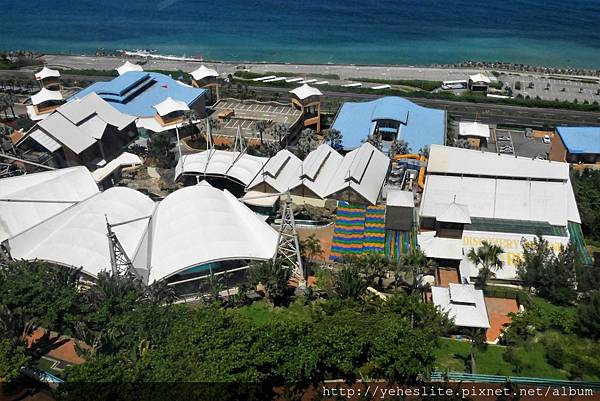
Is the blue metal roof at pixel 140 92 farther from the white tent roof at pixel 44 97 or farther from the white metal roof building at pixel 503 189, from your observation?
the white metal roof building at pixel 503 189

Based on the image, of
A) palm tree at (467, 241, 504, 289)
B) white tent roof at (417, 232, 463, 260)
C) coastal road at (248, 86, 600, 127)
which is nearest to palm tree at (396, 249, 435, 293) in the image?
white tent roof at (417, 232, 463, 260)

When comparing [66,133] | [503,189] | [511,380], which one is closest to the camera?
[511,380]

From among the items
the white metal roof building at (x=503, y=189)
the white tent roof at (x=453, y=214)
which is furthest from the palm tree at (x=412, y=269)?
the white metal roof building at (x=503, y=189)

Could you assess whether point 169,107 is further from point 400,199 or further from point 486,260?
point 486,260

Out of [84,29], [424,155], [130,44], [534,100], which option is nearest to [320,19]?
[130,44]

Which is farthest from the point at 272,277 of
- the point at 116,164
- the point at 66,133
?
the point at 66,133

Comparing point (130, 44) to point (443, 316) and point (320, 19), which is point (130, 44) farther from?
point (443, 316)
